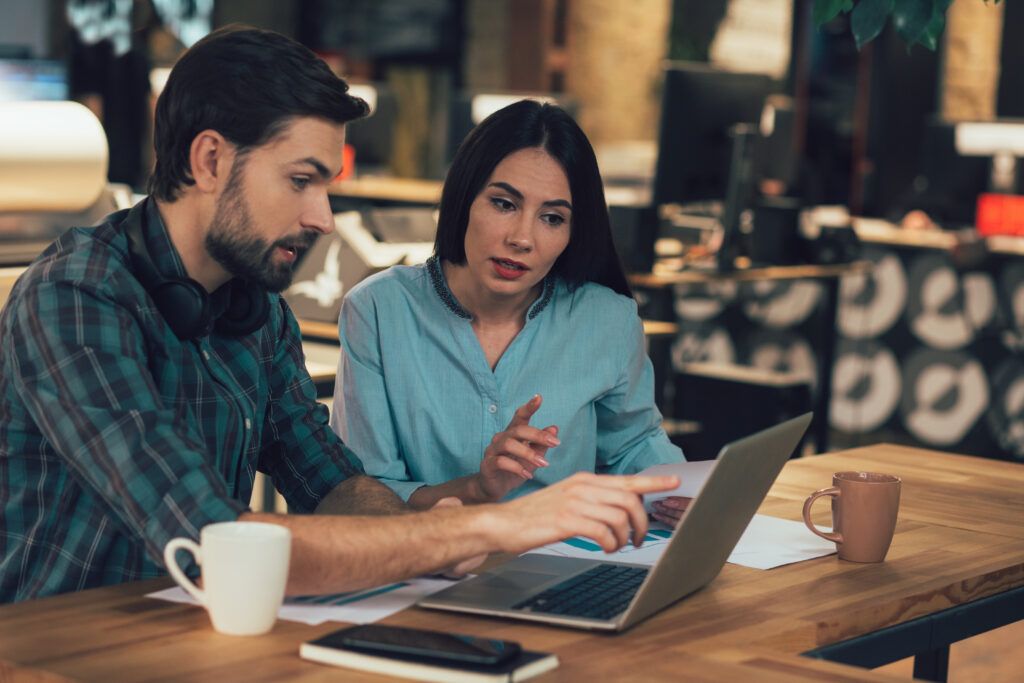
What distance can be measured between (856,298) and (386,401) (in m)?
4.38

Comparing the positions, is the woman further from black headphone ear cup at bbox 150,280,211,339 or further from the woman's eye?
black headphone ear cup at bbox 150,280,211,339

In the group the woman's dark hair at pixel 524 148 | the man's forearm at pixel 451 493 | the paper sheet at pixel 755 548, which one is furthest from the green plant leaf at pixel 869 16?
the man's forearm at pixel 451 493

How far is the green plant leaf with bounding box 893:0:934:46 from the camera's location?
2.03 m

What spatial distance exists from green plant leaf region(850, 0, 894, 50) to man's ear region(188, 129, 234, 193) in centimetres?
86

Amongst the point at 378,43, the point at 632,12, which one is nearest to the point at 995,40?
the point at 632,12

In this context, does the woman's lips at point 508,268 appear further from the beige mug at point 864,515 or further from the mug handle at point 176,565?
the mug handle at point 176,565

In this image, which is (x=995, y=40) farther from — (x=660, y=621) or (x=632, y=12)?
(x=660, y=621)

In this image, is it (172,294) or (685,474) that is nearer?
(172,294)

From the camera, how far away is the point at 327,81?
170 cm

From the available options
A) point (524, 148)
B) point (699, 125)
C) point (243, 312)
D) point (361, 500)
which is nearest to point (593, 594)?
point (361, 500)

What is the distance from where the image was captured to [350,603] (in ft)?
4.99

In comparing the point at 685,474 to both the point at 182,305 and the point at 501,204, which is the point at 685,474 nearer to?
the point at 501,204

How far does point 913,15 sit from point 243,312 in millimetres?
955

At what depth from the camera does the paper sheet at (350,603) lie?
1470 mm
